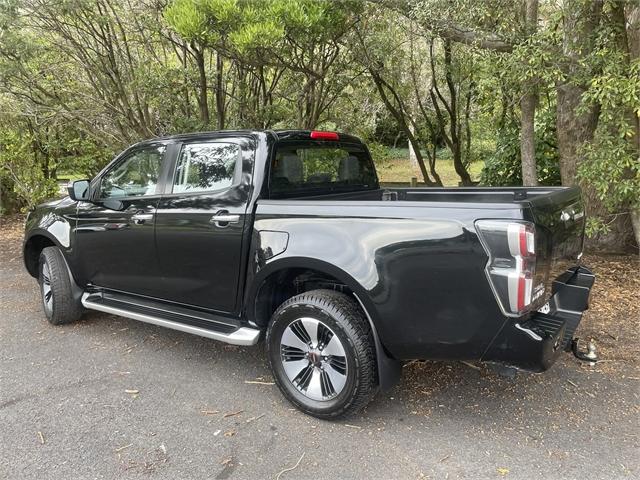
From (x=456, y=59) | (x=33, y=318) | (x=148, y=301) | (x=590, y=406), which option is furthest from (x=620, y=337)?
(x=456, y=59)

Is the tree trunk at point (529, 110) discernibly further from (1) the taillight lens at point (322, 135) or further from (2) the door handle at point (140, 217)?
(2) the door handle at point (140, 217)

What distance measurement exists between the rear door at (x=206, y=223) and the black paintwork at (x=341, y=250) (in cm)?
1

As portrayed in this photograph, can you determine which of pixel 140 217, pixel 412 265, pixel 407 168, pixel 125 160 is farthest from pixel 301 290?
pixel 407 168

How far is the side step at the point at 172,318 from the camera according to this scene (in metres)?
3.37

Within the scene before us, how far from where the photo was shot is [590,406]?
3.16 metres

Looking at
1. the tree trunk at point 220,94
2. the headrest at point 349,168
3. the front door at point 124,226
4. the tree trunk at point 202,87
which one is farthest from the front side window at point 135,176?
the tree trunk at point 220,94

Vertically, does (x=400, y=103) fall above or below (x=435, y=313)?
above

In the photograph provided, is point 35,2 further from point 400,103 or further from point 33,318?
point 400,103

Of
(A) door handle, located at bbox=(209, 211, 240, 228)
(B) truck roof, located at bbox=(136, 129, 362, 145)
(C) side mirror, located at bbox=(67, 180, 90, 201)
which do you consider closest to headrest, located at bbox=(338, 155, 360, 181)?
(B) truck roof, located at bbox=(136, 129, 362, 145)

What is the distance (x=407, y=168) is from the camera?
1516 centimetres

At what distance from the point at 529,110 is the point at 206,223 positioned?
4511mm

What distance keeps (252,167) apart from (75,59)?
6.58 m

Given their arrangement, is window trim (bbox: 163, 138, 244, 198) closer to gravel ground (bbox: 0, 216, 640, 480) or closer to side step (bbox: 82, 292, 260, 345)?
side step (bbox: 82, 292, 260, 345)

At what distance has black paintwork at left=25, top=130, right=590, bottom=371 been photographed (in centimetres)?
254
